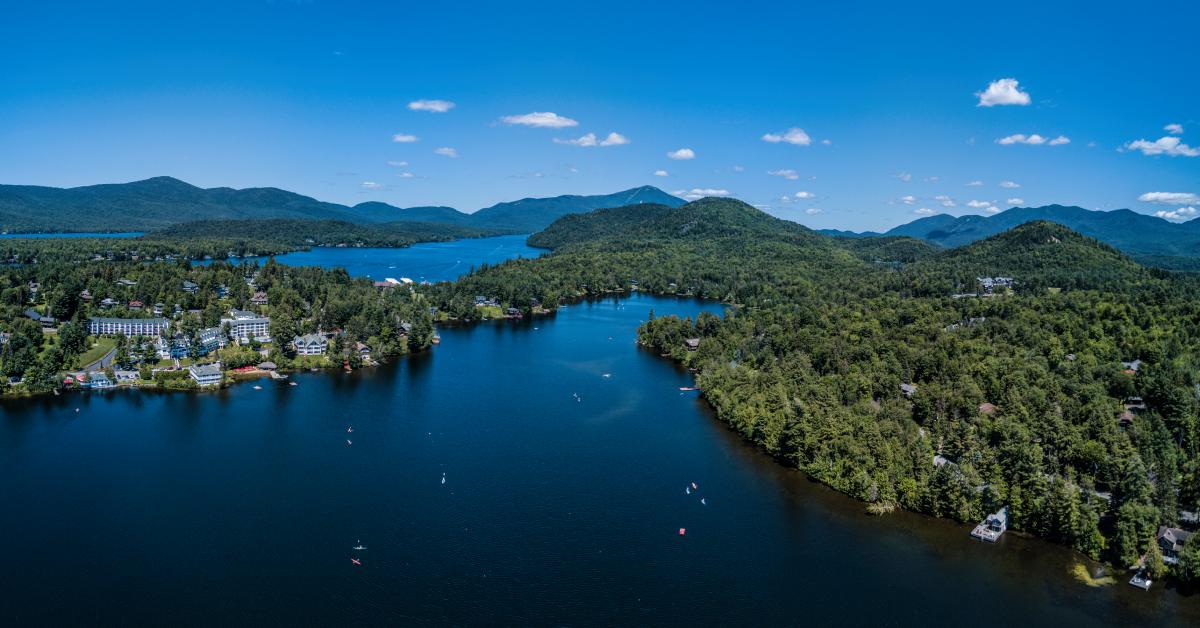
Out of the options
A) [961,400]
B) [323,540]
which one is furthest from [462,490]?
[961,400]

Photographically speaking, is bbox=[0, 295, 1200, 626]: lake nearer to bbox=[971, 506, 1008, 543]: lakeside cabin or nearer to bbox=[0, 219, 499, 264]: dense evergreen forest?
bbox=[971, 506, 1008, 543]: lakeside cabin

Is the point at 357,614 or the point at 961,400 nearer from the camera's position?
the point at 357,614

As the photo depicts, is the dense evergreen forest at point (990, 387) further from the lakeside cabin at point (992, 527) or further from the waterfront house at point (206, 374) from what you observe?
the waterfront house at point (206, 374)

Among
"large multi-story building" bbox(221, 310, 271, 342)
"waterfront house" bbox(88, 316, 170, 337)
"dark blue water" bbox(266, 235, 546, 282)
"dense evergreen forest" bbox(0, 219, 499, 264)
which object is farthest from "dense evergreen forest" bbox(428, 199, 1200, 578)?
"dense evergreen forest" bbox(0, 219, 499, 264)

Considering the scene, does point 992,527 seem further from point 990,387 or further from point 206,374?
point 206,374

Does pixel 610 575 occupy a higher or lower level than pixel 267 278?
lower

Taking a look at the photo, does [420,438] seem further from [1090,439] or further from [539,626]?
[1090,439]
